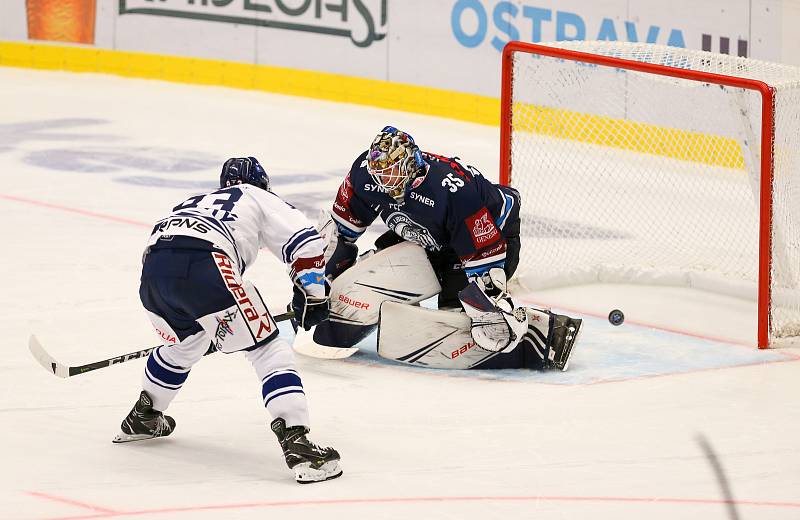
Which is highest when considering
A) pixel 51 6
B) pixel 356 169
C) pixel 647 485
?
pixel 51 6

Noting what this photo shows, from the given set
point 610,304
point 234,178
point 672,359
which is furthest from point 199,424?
point 610,304

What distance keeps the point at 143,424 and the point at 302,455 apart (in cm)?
64

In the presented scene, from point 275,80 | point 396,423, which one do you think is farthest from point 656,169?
point 275,80

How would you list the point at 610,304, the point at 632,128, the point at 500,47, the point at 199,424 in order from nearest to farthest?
the point at 199,424 < the point at 610,304 < the point at 632,128 < the point at 500,47

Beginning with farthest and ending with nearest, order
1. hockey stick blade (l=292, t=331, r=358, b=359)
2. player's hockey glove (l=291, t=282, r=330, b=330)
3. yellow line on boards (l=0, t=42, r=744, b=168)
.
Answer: yellow line on boards (l=0, t=42, r=744, b=168), hockey stick blade (l=292, t=331, r=358, b=359), player's hockey glove (l=291, t=282, r=330, b=330)

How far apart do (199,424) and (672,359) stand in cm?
190

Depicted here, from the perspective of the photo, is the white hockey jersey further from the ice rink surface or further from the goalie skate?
the goalie skate

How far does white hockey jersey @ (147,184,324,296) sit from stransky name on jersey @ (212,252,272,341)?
0.20 ft

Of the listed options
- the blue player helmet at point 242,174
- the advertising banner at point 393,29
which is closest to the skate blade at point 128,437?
the blue player helmet at point 242,174

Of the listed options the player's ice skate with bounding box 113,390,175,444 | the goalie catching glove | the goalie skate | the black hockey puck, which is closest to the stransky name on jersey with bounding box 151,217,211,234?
the player's ice skate with bounding box 113,390,175,444

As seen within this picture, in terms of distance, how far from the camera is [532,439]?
446 centimetres

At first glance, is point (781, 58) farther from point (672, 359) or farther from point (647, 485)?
point (647, 485)

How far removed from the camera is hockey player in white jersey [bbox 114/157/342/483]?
3977mm

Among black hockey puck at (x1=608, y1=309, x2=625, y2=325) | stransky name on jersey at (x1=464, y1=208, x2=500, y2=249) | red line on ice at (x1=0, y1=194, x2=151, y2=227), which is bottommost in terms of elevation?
black hockey puck at (x1=608, y1=309, x2=625, y2=325)
